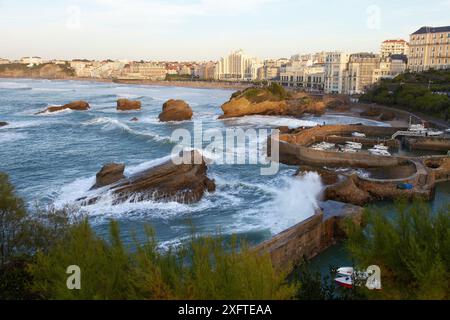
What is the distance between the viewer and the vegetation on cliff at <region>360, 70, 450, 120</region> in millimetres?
56938

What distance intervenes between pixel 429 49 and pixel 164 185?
96459 millimetres

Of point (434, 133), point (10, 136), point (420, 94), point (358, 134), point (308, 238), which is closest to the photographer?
point (308, 238)

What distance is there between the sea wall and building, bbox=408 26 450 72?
9179 cm

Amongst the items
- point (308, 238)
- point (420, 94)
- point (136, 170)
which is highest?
point (420, 94)

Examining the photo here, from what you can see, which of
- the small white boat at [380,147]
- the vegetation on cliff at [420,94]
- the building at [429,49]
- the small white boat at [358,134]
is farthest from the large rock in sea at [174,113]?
the building at [429,49]

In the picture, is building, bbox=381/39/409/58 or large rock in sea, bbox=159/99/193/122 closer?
large rock in sea, bbox=159/99/193/122

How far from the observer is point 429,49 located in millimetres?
103000

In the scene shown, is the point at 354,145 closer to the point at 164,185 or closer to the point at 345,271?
the point at 164,185

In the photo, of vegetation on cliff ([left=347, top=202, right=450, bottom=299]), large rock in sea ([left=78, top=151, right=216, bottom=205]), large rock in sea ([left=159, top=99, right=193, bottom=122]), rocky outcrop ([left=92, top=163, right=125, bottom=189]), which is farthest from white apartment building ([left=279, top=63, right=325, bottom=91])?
vegetation on cliff ([left=347, top=202, right=450, bottom=299])

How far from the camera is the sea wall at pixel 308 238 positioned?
54.7ft

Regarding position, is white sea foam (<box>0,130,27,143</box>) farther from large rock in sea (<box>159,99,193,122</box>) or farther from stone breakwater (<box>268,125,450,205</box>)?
stone breakwater (<box>268,125,450,205</box>)

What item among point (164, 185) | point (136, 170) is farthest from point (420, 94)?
point (164, 185)
